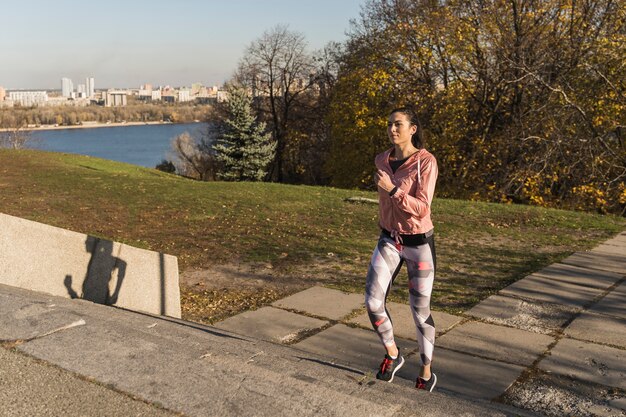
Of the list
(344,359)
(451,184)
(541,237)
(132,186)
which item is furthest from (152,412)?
(451,184)

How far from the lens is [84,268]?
5.27 m

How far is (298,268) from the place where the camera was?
7.59m

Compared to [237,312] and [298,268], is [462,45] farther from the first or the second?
[237,312]

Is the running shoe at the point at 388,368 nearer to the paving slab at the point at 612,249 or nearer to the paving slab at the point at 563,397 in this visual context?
the paving slab at the point at 563,397

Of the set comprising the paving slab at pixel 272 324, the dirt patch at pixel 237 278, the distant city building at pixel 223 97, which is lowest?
the dirt patch at pixel 237 278

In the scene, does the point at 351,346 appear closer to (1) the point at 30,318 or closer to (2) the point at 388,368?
(2) the point at 388,368

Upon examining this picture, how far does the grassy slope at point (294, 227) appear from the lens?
7.52 m

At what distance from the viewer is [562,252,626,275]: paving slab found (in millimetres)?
7589

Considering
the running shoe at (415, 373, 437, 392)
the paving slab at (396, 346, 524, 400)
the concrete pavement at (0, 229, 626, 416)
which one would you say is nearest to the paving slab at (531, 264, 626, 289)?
the concrete pavement at (0, 229, 626, 416)

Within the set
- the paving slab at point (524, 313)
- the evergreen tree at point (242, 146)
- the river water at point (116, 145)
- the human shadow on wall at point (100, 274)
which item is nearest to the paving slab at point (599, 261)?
the paving slab at point (524, 313)

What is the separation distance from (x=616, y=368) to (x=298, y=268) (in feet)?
13.5

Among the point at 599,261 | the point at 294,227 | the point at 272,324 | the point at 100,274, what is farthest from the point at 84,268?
the point at 599,261

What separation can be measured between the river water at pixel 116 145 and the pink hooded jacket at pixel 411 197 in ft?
206

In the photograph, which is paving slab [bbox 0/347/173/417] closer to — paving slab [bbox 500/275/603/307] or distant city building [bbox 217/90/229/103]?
paving slab [bbox 500/275/603/307]
